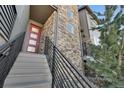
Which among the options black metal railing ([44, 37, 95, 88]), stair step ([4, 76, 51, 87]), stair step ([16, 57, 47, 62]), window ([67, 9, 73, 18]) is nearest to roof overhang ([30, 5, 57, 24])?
window ([67, 9, 73, 18])

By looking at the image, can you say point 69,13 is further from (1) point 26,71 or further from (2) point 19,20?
(1) point 26,71

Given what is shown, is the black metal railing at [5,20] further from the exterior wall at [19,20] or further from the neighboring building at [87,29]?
the neighboring building at [87,29]

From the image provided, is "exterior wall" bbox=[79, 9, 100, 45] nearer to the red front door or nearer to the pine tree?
the pine tree

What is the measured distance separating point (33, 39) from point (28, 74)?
383 cm

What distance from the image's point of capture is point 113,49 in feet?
19.7

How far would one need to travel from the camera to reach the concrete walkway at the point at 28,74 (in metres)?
2.14

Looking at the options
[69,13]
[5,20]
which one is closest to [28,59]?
[5,20]

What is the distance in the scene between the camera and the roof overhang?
17.6 feet

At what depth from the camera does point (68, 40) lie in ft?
19.5

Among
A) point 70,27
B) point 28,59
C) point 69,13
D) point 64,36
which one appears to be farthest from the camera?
point 69,13

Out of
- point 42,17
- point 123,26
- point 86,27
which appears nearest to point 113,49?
point 123,26

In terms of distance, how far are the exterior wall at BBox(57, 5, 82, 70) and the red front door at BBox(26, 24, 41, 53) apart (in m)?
1.48

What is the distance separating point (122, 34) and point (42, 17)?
427 cm
